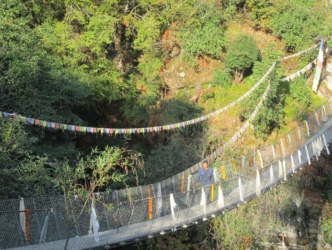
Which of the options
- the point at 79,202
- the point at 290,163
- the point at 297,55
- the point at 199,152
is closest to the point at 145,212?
the point at 79,202

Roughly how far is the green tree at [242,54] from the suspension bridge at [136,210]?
4.91 meters

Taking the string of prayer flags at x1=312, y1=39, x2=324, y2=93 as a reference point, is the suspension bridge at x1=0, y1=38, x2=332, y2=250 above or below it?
below

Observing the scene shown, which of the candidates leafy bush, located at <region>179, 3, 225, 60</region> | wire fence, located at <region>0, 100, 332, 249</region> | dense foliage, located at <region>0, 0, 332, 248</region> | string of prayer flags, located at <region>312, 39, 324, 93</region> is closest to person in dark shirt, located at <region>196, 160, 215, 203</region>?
wire fence, located at <region>0, 100, 332, 249</region>

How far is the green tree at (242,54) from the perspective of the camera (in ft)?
47.3

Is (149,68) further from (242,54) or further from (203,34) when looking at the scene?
(242,54)

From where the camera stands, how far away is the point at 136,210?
6.88m

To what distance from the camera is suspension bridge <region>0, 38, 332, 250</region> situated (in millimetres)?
5828

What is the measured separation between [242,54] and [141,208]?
837 cm

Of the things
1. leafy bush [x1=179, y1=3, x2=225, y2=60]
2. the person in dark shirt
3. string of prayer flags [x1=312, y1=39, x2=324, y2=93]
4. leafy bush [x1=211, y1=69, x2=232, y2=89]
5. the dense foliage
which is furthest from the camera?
leafy bush [x1=179, y1=3, x2=225, y2=60]

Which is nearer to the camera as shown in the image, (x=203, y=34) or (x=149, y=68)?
(x=149, y=68)

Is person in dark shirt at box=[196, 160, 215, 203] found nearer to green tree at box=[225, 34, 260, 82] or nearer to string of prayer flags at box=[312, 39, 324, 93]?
green tree at box=[225, 34, 260, 82]

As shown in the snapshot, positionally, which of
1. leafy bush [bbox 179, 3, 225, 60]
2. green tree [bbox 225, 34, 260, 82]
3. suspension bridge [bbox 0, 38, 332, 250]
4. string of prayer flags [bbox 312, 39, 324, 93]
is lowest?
suspension bridge [bbox 0, 38, 332, 250]

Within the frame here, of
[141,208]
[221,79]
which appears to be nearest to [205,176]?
[141,208]

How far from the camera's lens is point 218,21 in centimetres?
1525
